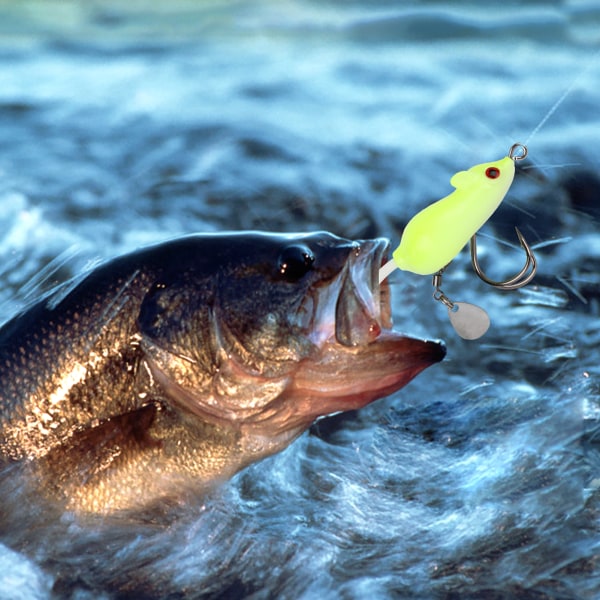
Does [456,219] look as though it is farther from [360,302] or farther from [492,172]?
[360,302]

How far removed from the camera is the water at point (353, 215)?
311 cm

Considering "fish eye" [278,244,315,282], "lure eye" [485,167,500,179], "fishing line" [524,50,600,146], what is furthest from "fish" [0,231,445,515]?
"fishing line" [524,50,600,146]

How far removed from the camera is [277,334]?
296 centimetres

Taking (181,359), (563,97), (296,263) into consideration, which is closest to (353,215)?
(563,97)

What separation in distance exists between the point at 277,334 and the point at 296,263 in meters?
0.20

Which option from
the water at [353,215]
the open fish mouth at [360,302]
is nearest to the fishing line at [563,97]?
the water at [353,215]

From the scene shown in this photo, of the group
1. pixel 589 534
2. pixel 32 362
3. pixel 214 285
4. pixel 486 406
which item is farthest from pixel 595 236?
pixel 32 362

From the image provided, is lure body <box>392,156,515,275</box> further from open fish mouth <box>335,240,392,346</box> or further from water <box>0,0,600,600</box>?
water <box>0,0,600,600</box>

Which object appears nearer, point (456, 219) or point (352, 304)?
point (456, 219)

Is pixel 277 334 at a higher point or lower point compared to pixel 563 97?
higher

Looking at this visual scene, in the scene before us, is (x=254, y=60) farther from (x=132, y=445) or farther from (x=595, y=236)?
(x=132, y=445)

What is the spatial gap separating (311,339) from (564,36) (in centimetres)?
708

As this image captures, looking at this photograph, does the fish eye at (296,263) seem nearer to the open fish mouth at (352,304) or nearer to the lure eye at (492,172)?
the open fish mouth at (352,304)

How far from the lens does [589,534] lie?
309 cm
